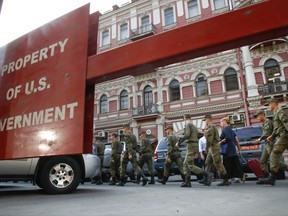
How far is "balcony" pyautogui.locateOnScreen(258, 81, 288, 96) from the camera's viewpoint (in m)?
15.3

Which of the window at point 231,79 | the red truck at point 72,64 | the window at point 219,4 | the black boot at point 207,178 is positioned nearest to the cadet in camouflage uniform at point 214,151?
the black boot at point 207,178

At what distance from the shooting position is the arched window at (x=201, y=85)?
18.2 metres

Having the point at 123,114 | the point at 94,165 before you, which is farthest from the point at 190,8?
the point at 94,165

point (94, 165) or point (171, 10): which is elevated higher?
point (171, 10)

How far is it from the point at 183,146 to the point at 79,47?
23.4ft

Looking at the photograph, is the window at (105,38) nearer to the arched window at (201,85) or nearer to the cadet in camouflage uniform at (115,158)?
the arched window at (201,85)

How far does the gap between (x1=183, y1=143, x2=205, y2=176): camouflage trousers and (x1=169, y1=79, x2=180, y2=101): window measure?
13.0 metres

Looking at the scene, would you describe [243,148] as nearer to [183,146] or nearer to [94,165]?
[183,146]

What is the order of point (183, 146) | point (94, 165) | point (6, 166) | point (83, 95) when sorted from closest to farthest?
1. point (83, 95)
2. point (6, 166)
3. point (94, 165)
4. point (183, 146)

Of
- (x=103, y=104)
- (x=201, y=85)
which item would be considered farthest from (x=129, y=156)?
(x=103, y=104)

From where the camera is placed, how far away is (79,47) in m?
2.89

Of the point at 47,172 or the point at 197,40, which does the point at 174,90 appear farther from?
the point at 197,40

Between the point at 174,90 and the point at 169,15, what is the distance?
6.58 meters

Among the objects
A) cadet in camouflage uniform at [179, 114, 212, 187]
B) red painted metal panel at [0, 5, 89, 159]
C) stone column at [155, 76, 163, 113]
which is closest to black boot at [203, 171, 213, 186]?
cadet in camouflage uniform at [179, 114, 212, 187]
